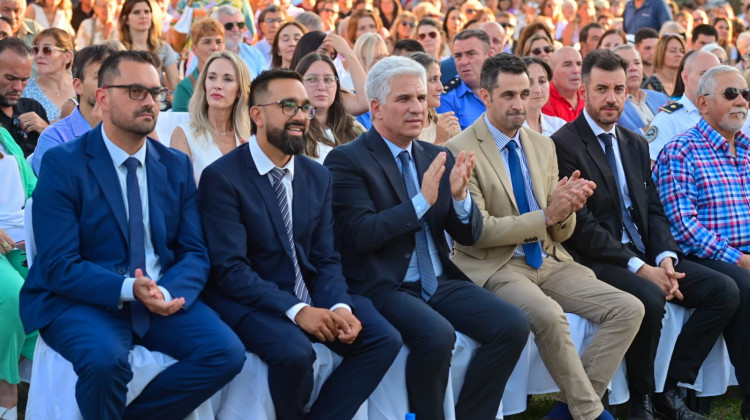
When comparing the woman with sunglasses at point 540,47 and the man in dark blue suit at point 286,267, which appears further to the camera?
the woman with sunglasses at point 540,47

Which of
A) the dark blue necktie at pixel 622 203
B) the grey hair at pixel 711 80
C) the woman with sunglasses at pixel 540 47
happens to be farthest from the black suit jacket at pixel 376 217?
the woman with sunglasses at pixel 540 47

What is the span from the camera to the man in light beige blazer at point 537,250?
16.9 ft

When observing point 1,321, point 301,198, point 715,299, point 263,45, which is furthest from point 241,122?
point 263,45

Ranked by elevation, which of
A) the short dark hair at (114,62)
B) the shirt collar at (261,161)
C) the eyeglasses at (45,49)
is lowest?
the shirt collar at (261,161)

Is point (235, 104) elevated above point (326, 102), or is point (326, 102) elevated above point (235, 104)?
point (235, 104)

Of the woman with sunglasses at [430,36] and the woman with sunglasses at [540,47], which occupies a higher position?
the woman with sunglasses at [430,36]

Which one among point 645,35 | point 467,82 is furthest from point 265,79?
point 645,35

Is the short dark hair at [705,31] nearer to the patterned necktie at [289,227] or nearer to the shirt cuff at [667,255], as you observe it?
the shirt cuff at [667,255]

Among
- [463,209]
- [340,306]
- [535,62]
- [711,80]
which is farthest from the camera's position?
[535,62]

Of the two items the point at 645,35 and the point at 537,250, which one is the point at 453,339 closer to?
the point at 537,250

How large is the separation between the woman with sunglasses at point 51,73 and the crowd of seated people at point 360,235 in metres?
0.10

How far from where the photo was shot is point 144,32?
9125 millimetres

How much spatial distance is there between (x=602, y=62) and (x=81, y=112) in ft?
10.6

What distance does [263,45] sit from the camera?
33.8 feet
